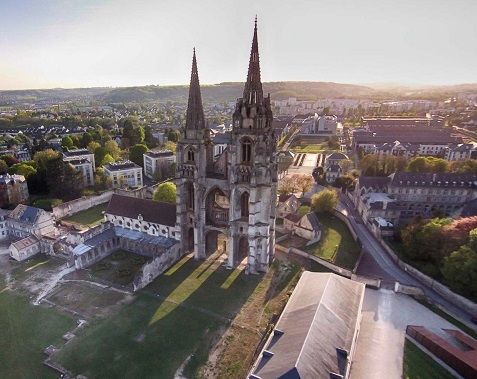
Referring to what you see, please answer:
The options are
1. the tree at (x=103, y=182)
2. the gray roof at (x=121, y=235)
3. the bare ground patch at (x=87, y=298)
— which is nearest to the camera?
the bare ground patch at (x=87, y=298)

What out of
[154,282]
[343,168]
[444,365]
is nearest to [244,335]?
[154,282]

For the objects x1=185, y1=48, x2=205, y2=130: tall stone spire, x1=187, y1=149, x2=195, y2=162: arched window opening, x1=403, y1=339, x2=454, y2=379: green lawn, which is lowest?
x1=403, y1=339, x2=454, y2=379: green lawn

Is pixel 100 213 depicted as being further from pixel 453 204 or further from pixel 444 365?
pixel 453 204

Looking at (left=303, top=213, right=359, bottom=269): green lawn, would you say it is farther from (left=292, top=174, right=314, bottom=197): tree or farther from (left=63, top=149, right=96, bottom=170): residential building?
(left=63, top=149, right=96, bottom=170): residential building

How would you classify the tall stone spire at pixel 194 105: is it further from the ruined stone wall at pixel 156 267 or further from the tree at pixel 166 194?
the tree at pixel 166 194

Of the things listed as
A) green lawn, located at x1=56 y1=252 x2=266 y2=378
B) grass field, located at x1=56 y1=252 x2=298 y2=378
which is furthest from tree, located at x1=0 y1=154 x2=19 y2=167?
green lawn, located at x1=56 y1=252 x2=266 y2=378

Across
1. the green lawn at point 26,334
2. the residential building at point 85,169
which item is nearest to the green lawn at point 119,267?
the green lawn at point 26,334
